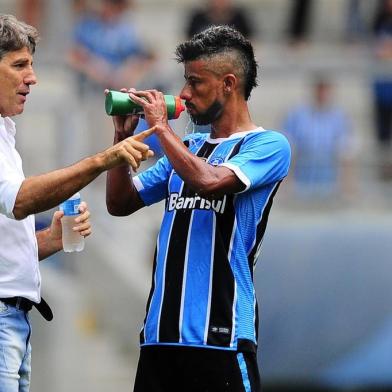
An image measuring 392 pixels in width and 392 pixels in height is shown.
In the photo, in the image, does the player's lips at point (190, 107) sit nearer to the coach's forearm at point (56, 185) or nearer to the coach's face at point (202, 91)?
the coach's face at point (202, 91)

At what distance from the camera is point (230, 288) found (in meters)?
6.32

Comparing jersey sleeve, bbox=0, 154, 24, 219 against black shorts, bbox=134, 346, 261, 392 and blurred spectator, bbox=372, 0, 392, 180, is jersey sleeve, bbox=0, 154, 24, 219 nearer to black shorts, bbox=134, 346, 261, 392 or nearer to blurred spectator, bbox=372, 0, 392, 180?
black shorts, bbox=134, 346, 261, 392

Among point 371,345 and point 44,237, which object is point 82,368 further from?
point 44,237

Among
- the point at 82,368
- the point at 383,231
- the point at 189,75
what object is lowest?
the point at 82,368

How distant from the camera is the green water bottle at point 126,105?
6.15 m

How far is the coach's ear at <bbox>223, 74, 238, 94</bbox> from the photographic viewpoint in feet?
21.1

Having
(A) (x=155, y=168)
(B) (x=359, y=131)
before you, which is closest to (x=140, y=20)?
(B) (x=359, y=131)

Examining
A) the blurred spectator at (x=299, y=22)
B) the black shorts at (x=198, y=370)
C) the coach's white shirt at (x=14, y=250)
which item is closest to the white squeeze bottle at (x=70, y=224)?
the coach's white shirt at (x=14, y=250)

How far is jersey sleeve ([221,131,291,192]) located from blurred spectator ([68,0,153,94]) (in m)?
6.19

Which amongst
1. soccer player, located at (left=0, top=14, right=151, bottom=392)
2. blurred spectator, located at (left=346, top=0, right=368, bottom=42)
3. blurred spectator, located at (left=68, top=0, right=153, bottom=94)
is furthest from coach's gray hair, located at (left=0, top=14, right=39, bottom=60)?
blurred spectator, located at (left=346, top=0, right=368, bottom=42)

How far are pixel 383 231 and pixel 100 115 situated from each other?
9.09ft

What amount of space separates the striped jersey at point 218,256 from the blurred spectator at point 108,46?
6.21 m

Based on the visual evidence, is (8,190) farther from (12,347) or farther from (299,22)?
(299,22)

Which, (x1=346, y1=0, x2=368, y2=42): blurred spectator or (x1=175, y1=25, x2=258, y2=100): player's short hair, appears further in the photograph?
(x1=346, y1=0, x2=368, y2=42): blurred spectator
